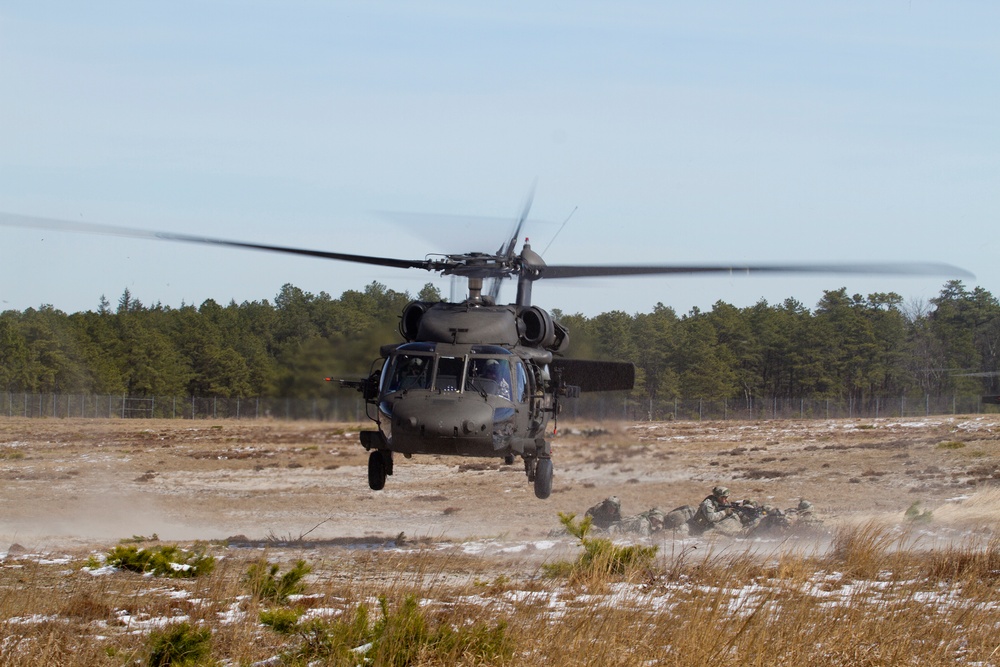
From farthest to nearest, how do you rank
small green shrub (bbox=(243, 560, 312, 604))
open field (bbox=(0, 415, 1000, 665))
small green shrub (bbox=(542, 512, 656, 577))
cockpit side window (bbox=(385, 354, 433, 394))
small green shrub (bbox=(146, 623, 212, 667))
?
cockpit side window (bbox=(385, 354, 433, 394)) → small green shrub (bbox=(542, 512, 656, 577)) → small green shrub (bbox=(243, 560, 312, 604)) → open field (bbox=(0, 415, 1000, 665)) → small green shrub (bbox=(146, 623, 212, 667))

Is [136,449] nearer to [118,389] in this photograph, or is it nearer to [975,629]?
[118,389]

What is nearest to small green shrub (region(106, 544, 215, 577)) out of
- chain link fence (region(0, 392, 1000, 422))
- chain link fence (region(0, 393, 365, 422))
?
chain link fence (region(0, 393, 365, 422))

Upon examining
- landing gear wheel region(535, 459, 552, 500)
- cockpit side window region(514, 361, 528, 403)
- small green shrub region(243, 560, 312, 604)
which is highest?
cockpit side window region(514, 361, 528, 403)

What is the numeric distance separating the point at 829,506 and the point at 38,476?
80.3 feet

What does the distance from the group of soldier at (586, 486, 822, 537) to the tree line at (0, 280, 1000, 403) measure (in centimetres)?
2093

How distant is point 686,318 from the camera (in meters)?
55.2

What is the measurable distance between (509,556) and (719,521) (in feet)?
17.5

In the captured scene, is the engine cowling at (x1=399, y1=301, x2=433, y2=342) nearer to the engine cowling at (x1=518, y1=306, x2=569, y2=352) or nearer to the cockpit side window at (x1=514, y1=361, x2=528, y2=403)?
the engine cowling at (x1=518, y1=306, x2=569, y2=352)

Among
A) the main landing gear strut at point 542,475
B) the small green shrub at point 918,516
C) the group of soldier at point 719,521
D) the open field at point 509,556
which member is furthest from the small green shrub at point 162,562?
the small green shrub at point 918,516

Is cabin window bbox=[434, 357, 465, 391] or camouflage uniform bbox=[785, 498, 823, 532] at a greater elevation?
cabin window bbox=[434, 357, 465, 391]

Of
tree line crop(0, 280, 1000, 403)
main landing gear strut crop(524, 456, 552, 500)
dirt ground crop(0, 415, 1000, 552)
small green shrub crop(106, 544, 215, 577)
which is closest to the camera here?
small green shrub crop(106, 544, 215, 577)

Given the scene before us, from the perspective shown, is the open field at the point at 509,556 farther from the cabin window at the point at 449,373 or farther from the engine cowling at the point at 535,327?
the engine cowling at the point at 535,327

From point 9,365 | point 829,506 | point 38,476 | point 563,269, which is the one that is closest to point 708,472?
point 829,506

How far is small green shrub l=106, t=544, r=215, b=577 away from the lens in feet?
41.0
